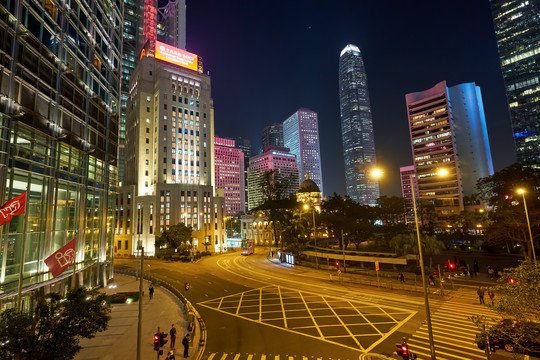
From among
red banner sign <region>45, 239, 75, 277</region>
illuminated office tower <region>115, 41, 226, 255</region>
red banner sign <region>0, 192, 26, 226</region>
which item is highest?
illuminated office tower <region>115, 41, 226, 255</region>

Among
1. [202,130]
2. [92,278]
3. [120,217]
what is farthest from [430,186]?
[92,278]

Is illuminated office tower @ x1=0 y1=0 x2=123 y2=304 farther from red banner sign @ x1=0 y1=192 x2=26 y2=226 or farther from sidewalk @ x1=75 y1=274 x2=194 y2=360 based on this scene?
sidewalk @ x1=75 y1=274 x2=194 y2=360

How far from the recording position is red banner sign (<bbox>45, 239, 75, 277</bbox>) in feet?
50.8

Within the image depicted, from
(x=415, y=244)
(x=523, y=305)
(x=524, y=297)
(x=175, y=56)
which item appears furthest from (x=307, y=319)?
(x=175, y=56)

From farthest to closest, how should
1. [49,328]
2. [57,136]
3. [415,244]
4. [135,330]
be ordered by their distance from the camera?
[415,244] < [57,136] < [135,330] < [49,328]

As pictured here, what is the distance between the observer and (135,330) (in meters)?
21.7

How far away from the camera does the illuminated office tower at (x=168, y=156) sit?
3073 inches

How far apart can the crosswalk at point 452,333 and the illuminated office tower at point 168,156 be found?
65.8 m

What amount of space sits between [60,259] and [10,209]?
3.98 m

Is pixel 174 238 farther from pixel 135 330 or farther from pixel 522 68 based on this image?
pixel 522 68

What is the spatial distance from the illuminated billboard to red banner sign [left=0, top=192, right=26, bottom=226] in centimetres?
8589

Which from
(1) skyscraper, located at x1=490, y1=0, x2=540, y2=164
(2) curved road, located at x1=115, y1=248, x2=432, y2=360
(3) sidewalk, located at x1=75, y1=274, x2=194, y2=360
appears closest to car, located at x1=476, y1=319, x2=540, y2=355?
(2) curved road, located at x1=115, y1=248, x2=432, y2=360

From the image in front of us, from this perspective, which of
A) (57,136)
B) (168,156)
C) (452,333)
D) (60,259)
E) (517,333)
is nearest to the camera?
(517,333)

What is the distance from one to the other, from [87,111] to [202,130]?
58818 mm
